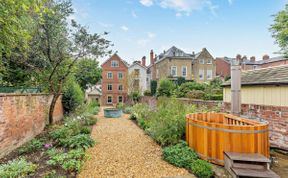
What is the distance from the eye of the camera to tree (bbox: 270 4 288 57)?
1336 cm

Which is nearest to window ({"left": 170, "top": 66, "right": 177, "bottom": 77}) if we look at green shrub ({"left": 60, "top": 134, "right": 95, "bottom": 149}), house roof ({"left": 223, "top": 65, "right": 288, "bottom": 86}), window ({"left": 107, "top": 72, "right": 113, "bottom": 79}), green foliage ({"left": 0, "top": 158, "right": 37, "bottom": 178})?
window ({"left": 107, "top": 72, "right": 113, "bottom": 79})

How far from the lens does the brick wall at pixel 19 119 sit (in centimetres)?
452

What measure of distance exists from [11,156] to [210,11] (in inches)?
473

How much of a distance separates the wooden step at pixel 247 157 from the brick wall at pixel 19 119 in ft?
19.6

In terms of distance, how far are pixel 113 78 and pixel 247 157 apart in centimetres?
2698

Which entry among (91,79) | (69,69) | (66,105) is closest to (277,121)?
(69,69)

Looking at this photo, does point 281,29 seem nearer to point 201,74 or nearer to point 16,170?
point 201,74

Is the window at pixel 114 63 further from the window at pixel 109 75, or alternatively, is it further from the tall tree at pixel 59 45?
the tall tree at pixel 59 45

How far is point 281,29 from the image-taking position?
13898mm

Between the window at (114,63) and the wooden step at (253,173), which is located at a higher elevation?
the window at (114,63)

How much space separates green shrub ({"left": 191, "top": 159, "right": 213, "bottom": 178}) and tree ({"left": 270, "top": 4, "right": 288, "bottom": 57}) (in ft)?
50.2

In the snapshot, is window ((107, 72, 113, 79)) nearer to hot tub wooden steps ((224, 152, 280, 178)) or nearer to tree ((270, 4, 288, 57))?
tree ((270, 4, 288, 57))

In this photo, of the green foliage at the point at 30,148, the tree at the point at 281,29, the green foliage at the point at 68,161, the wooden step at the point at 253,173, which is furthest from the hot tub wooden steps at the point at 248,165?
the tree at the point at 281,29

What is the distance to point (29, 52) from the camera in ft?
23.3
